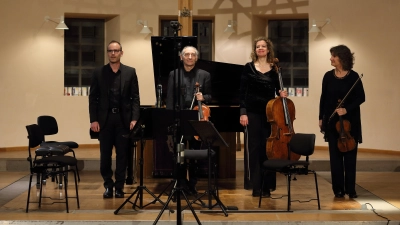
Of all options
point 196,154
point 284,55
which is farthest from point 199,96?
point 284,55

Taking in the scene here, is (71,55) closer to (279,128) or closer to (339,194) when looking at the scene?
(279,128)

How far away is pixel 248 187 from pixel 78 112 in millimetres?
4672

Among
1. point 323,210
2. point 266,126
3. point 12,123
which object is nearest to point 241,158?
point 266,126

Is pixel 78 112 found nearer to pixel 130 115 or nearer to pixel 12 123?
pixel 12 123

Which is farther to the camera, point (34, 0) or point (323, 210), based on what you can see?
point (34, 0)

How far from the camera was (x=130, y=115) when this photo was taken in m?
6.84

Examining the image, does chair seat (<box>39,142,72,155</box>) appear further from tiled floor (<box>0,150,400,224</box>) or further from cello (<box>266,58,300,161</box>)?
cello (<box>266,58,300,161</box>)

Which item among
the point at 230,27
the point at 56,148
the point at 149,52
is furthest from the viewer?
the point at 149,52

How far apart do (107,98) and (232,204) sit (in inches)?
66.1

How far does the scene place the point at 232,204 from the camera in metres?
6.57

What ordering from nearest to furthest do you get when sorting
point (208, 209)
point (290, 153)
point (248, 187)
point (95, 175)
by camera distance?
point (208, 209)
point (290, 153)
point (248, 187)
point (95, 175)

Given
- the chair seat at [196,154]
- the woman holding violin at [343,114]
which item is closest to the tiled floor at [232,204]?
the woman holding violin at [343,114]

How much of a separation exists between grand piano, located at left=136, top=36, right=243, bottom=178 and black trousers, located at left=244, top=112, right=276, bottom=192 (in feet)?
1.83

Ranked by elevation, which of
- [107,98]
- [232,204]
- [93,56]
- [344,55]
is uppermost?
[93,56]
